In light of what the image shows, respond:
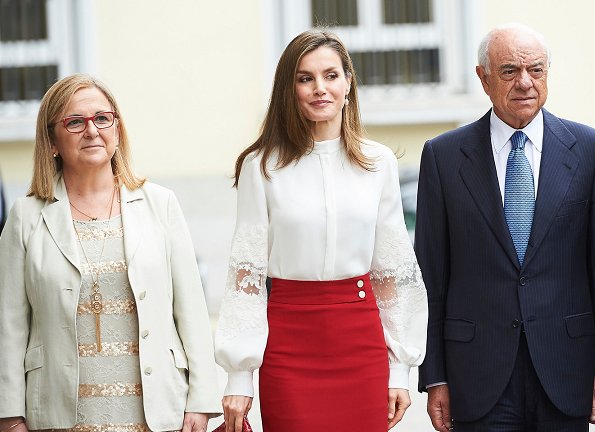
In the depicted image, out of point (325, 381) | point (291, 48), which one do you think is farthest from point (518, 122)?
point (325, 381)

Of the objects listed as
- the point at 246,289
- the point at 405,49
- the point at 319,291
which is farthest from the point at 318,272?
the point at 405,49

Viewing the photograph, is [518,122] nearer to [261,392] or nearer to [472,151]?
[472,151]

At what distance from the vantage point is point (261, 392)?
4387 millimetres

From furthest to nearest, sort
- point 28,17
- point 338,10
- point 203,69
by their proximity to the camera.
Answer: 1. point 28,17
2. point 338,10
3. point 203,69

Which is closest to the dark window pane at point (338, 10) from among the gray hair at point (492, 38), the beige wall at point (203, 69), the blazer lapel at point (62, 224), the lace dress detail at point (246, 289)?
the beige wall at point (203, 69)

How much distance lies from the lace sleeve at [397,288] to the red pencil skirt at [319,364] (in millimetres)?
146

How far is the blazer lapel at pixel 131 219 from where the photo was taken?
4.45 meters

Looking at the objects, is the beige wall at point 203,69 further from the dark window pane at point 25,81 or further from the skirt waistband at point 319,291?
the skirt waistband at point 319,291

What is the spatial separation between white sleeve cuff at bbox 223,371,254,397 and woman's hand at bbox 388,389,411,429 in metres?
0.47

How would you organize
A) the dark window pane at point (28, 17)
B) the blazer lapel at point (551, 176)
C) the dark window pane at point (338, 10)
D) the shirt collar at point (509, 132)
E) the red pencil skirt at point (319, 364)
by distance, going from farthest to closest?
the dark window pane at point (28, 17) < the dark window pane at point (338, 10) < the shirt collar at point (509, 132) < the blazer lapel at point (551, 176) < the red pencil skirt at point (319, 364)

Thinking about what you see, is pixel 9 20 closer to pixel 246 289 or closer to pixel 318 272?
pixel 246 289

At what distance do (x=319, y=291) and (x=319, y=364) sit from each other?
0.80 feet

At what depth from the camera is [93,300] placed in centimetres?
440

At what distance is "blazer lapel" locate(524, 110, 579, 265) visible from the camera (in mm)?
4570
